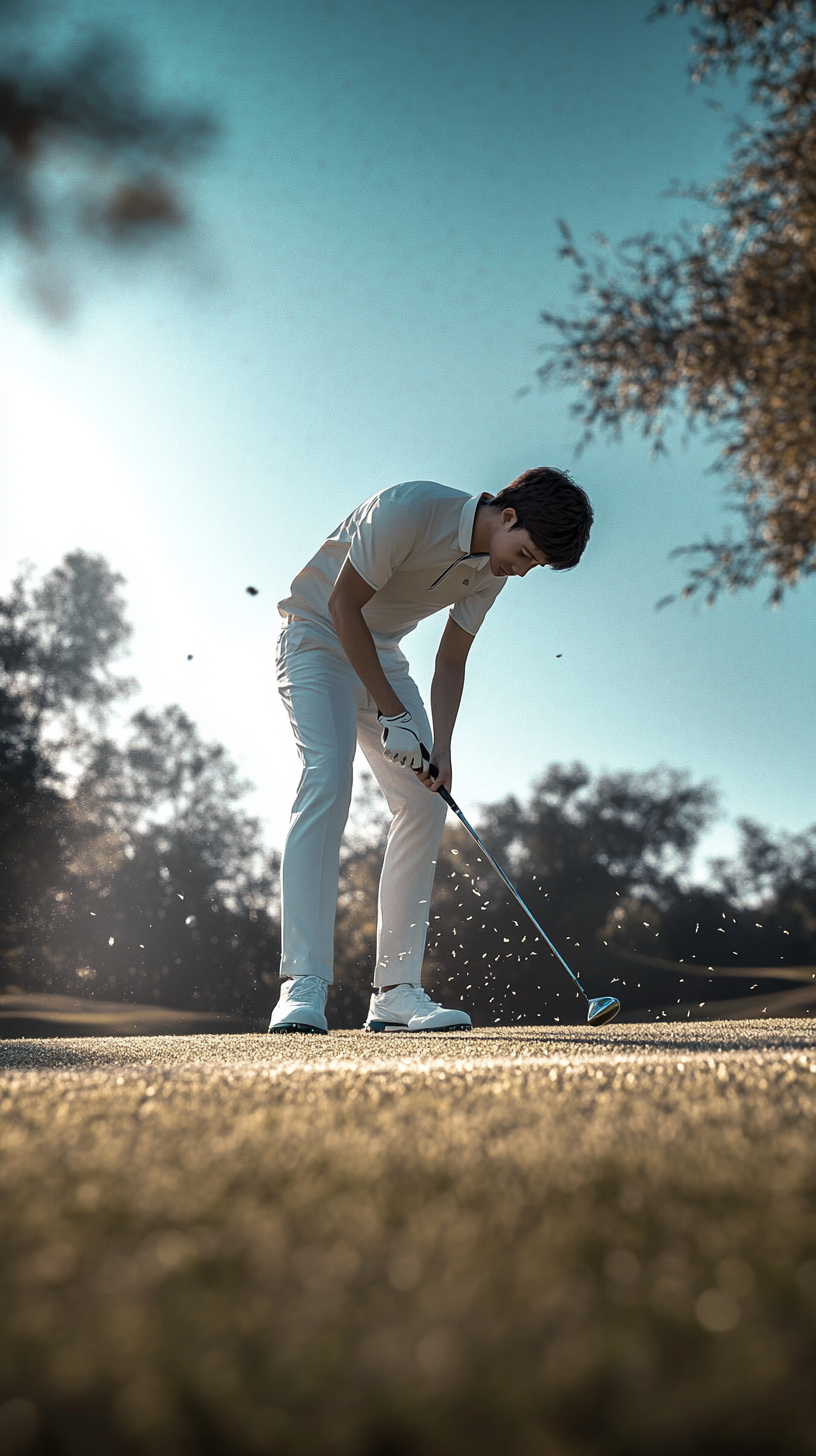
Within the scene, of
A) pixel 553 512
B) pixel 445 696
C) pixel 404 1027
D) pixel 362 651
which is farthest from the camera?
pixel 445 696

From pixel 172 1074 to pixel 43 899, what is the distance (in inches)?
1043

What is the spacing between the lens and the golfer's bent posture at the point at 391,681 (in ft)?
13.0

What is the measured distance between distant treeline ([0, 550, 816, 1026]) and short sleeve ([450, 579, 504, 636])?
16813 millimetres

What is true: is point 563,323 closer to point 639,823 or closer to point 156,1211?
point 156,1211

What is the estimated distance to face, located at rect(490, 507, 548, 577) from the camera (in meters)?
4.00

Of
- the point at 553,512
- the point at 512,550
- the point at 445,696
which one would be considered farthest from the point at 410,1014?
the point at 553,512

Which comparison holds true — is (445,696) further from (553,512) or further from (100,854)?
(100,854)

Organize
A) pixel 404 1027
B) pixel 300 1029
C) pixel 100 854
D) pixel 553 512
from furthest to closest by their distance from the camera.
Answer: pixel 100 854, pixel 404 1027, pixel 553 512, pixel 300 1029

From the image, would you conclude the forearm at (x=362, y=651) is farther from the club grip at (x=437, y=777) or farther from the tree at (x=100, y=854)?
the tree at (x=100, y=854)

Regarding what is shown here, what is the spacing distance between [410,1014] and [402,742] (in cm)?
126

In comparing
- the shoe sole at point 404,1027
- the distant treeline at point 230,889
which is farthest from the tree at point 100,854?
the shoe sole at point 404,1027

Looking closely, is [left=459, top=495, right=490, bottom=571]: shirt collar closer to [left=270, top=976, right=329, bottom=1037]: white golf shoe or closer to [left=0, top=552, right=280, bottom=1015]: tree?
[left=270, top=976, right=329, bottom=1037]: white golf shoe

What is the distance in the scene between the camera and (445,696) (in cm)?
473

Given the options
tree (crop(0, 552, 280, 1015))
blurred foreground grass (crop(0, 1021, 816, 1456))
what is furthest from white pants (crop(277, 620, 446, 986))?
tree (crop(0, 552, 280, 1015))
